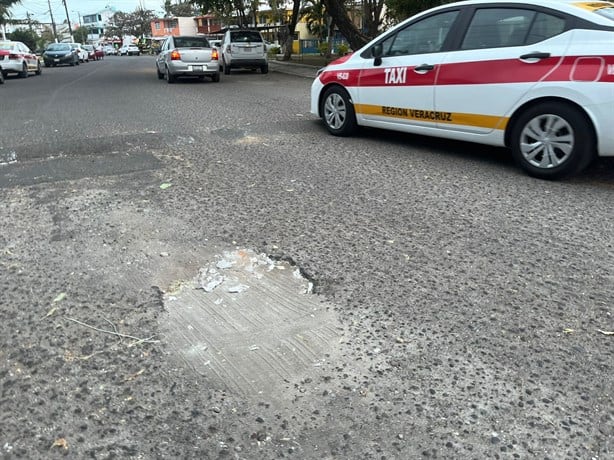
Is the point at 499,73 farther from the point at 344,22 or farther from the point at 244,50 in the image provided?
the point at 244,50

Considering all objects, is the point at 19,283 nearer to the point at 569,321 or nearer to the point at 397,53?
the point at 569,321

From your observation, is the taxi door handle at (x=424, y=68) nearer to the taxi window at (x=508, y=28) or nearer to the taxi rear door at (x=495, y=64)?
the taxi rear door at (x=495, y=64)

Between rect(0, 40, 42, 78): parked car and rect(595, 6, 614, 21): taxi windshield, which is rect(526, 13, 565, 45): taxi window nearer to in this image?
rect(595, 6, 614, 21): taxi windshield

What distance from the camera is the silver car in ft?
54.7

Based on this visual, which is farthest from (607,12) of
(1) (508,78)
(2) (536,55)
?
(1) (508,78)

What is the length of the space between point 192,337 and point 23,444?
0.94 metres

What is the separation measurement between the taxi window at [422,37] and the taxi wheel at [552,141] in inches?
58.7

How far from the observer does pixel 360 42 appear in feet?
65.4

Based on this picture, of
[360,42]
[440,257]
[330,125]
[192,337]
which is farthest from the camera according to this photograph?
[360,42]

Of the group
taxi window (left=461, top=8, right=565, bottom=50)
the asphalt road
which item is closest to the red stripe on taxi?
taxi window (left=461, top=8, right=565, bottom=50)

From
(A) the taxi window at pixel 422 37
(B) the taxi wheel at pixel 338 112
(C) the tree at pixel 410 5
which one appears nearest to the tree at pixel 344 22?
(C) the tree at pixel 410 5

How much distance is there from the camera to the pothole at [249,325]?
2.63 meters

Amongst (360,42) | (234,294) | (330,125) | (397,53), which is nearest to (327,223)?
(234,294)

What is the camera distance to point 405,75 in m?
6.59
